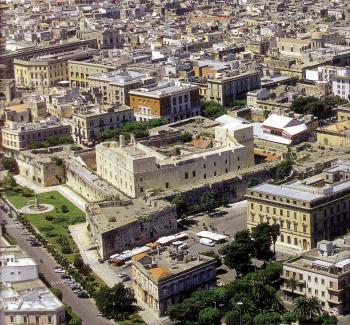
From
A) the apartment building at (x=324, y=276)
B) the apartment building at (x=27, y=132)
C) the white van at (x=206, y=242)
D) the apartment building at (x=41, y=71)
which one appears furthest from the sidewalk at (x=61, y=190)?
the apartment building at (x=41, y=71)

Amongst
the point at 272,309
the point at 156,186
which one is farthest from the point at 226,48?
the point at 272,309

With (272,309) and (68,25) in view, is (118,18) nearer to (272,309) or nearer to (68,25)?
(68,25)

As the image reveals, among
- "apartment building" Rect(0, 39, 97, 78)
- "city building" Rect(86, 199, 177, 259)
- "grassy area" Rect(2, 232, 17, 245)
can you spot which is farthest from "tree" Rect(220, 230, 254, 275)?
"apartment building" Rect(0, 39, 97, 78)

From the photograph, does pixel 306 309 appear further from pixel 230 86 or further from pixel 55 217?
pixel 230 86

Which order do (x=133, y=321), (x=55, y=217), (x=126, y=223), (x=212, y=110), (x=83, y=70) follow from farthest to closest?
1. (x=83, y=70)
2. (x=212, y=110)
3. (x=55, y=217)
4. (x=126, y=223)
5. (x=133, y=321)

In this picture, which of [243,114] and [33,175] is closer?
[33,175]

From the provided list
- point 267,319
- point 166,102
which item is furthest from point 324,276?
point 166,102
